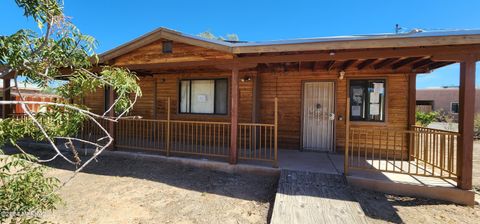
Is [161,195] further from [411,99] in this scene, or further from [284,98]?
[411,99]

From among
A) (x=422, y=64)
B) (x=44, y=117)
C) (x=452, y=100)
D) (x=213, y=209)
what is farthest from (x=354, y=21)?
(x=44, y=117)

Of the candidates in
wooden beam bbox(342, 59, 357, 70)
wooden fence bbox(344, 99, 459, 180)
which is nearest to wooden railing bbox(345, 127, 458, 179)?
wooden fence bbox(344, 99, 459, 180)

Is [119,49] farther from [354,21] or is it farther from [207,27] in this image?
[207,27]

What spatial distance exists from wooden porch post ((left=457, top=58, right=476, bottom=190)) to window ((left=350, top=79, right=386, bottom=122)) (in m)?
2.28

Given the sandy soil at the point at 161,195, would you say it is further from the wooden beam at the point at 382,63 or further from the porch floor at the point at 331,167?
the wooden beam at the point at 382,63

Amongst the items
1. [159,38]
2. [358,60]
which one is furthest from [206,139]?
[358,60]

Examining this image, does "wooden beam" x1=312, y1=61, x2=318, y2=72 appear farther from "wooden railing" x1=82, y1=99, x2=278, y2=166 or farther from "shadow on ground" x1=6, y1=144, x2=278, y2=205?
"shadow on ground" x1=6, y1=144, x2=278, y2=205

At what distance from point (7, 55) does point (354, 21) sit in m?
23.0

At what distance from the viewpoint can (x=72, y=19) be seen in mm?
2275

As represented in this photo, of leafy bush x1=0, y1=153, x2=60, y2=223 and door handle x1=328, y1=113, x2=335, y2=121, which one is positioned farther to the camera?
door handle x1=328, y1=113, x2=335, y2=121

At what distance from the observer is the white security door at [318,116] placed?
6863 mm

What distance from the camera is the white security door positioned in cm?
686

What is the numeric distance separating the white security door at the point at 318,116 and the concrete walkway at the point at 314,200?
87.9 inches

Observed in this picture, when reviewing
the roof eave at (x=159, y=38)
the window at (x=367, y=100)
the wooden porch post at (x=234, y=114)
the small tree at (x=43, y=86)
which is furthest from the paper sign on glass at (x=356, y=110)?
the small tree at (x=43, y=86)
